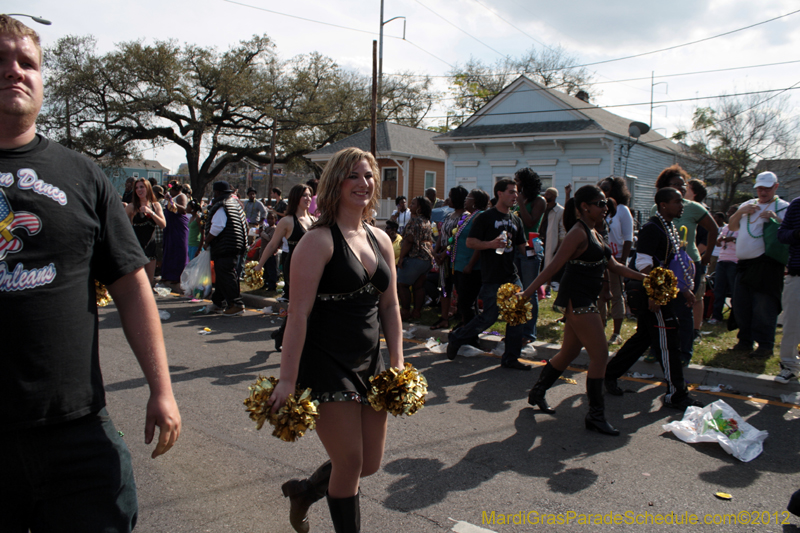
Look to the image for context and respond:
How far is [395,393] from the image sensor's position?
101 inches

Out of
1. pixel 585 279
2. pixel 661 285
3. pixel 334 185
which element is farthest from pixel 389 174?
pixel 334 185

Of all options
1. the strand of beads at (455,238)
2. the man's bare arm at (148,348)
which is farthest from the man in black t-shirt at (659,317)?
the man's bare arm at (148,348)

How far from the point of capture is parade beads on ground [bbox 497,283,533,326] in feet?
16.6

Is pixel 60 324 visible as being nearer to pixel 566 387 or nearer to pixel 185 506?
pixel 185 506

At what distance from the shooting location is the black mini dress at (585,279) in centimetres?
457

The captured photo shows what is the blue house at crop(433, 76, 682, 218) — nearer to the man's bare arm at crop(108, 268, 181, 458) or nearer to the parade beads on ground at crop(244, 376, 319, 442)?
the parade beads on ground at crop(244, 376, 319, 442)

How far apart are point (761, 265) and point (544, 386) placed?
135 inches

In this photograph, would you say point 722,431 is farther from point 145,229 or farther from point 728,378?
point 145,229

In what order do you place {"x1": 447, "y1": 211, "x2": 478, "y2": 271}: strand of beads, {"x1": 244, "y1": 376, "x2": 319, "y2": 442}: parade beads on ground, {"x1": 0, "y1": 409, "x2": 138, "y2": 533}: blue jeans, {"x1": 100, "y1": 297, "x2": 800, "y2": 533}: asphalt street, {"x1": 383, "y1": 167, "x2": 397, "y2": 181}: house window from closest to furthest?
{"x1": 0, "y1": 409, "x2": 138, "y2": 533}: blue jeans < {"x1": 244, "y1": 376, "x2": 319, "y2": 442}: parade beads on ground < {"x1": 100, "y1": 297, "x2": 800, "y2": 533}: asphalt street < {"x1": 447, "y1": 211, "x2": 478, "y2": 271}: strand of beads < {"x1": 383, "y1": 167, "x2": 397, "y2": 181}: house window

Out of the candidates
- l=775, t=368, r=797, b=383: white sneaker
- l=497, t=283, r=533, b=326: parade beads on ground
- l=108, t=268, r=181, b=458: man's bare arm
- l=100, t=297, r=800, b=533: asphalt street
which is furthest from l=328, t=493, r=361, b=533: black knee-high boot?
l=775, t=368, r=797, b=383: white sneaker

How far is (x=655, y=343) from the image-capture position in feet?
17.2

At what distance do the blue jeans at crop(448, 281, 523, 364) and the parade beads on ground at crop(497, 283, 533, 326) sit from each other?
4.16ft

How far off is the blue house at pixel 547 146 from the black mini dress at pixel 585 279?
53.3 ft

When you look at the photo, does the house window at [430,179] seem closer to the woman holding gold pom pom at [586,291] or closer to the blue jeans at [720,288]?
the blue jeans at [720,288]
